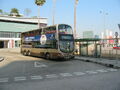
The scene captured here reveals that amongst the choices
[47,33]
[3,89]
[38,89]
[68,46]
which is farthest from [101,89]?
[47,33]

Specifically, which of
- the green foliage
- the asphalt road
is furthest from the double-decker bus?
the green foliage

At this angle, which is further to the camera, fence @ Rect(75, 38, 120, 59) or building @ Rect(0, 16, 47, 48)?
building @ Rect(0, 16, 47, 48)

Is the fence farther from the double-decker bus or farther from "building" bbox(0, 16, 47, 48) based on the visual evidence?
"building" bbox(0, 16, 47, 48)

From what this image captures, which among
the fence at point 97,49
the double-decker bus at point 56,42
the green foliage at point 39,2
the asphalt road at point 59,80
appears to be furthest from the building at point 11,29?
the asphalt road at point 59,80

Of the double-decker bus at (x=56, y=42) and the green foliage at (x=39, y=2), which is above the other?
the green foliage at (x=39, y=2)

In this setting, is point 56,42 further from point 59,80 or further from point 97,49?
point 59,80

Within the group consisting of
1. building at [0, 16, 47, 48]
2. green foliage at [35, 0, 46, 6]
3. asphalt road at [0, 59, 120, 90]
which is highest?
green foliage at [35, 0, 46, 6]

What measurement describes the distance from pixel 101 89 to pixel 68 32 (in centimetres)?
1307

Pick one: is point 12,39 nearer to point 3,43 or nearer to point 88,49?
point 3,43

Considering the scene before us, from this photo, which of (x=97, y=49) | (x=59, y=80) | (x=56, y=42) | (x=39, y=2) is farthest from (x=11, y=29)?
(x=59, y=80)

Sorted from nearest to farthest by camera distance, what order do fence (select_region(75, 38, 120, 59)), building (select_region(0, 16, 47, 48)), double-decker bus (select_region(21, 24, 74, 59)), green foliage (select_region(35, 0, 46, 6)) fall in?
1. double-decker bus (select_region(21, 24, 74, 59))
2. fence (select_region(75, 38, 120, 59))
3. green foliage (select_region(35, 0, 46, 6))
4. building (select_region(0, 16, 47, 48))

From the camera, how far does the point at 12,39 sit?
212 ft

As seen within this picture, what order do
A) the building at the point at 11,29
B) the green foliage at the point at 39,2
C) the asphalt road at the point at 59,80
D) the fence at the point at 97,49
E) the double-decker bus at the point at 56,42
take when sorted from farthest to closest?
the building at the point at 11,29 → the green foliage at the point at 39,2 → the fence at the point at 97,49 → the double-decker bus at the point at 56,42 → the asphalt road at the point at 59,80

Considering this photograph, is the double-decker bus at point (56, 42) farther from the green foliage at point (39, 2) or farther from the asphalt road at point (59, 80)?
the green foliage at point (39, 2)
